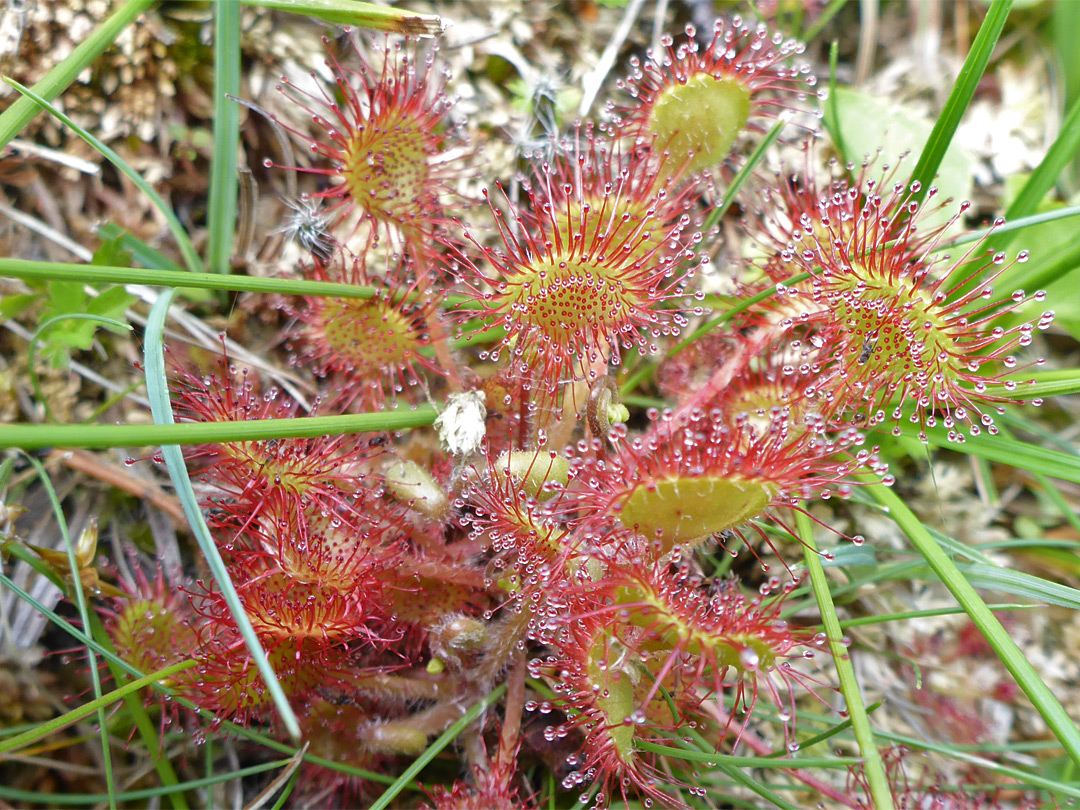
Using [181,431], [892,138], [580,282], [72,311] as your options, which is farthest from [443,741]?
[892,138]

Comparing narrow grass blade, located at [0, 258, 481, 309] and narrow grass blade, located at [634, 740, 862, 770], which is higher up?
narrow grass blade, located at [0, 258, 481, 309]

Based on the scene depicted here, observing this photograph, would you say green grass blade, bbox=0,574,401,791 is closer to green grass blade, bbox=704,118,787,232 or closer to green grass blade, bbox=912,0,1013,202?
green grass blade, bbox=704,118,787,232

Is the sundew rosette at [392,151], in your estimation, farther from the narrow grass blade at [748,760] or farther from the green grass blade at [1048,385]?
the green grass blade at [1048,385]

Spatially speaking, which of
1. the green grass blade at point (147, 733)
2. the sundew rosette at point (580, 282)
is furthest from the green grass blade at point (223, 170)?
the green grass blade at point (147, 733)

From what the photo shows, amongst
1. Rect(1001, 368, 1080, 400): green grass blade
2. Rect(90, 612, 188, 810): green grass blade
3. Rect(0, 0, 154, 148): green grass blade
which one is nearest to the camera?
Rect(0, 0, 154, 148): green grass blade

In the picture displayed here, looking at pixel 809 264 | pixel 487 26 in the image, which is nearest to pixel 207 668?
pixel 809 264

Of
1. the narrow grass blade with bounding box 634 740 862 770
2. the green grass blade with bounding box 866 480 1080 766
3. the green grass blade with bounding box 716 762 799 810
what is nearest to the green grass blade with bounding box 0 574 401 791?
the narrow grass blade with bounding box 634 740 862 770
